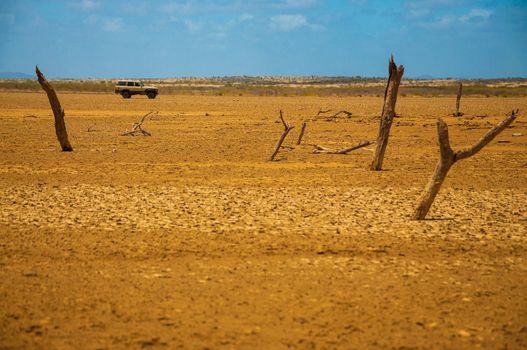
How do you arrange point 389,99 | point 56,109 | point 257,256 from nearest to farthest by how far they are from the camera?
1. point 257,256
2. point 389,99
3. point 56,109

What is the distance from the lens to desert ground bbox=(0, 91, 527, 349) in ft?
17.5

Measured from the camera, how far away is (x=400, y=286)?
21.0ft

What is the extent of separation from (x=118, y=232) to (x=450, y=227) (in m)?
4.91

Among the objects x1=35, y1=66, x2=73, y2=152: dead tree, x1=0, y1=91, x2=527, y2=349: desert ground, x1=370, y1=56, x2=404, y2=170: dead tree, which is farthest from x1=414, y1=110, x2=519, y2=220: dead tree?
x1=35, y1=66, x2=73, y2=152: dead tree

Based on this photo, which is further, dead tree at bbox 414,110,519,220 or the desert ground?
dead tree at bbox 414,110,519,220

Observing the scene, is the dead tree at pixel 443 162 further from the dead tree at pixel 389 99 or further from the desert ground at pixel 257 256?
the dead tree at pixel 389 99

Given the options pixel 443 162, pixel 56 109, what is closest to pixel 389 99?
pixel 443 162

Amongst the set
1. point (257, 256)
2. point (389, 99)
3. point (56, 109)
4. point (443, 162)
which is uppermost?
point (389, 99)

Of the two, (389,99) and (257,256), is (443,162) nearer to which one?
(257,256)

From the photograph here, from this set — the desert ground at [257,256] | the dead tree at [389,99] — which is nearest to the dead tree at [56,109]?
the desert ground at [257,256]

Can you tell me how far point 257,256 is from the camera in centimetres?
739

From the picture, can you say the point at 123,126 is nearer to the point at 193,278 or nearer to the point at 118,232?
the point at 118,232

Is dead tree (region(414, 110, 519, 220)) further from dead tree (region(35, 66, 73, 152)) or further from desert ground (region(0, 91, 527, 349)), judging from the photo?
dead tree (region(35, 66, 73, 152))

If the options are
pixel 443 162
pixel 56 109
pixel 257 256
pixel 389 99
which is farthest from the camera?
pixel 56 109
